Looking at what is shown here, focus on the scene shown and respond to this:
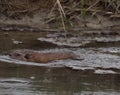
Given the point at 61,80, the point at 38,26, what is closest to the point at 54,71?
the point at 61,80

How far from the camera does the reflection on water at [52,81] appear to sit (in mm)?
5488

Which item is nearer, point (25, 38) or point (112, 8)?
point (25, 38)

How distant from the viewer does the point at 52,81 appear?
588cm

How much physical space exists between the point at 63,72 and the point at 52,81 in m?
0.41

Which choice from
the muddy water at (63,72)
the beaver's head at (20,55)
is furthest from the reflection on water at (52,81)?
the beaver's head at (20,55)

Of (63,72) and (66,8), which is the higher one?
(66,8)

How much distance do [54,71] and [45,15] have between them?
2542mm

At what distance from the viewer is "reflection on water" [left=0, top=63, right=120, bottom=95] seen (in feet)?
18.0

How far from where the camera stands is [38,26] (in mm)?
8562

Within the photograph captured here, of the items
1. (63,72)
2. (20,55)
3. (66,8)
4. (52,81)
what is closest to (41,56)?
(20,55)

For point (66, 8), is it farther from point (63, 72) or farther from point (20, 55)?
point (63, 72)

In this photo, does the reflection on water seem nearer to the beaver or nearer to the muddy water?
the muddy water

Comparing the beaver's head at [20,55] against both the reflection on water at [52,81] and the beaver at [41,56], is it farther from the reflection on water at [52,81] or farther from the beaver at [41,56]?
the reflection on water at [52,81]

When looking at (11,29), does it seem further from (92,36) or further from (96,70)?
(96,70)
